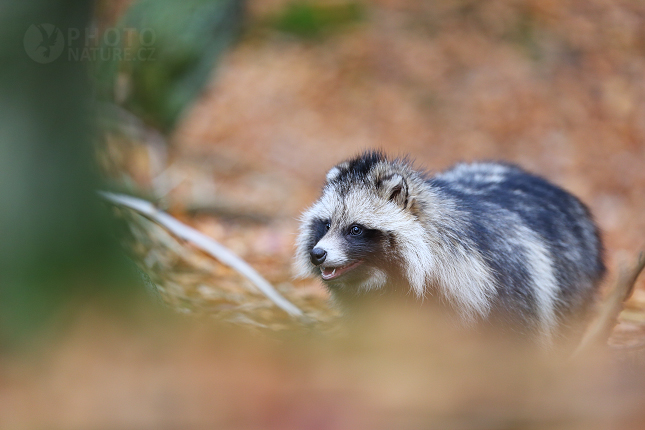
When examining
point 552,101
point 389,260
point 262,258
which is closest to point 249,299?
point 262,258

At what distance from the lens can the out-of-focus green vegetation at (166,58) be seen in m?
9.02

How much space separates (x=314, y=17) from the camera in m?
11.6

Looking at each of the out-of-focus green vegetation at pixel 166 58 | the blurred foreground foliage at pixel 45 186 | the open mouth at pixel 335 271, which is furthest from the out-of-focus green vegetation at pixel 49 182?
the out-of-focus green vegetation at pixel 166 58

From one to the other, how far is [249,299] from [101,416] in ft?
11.7

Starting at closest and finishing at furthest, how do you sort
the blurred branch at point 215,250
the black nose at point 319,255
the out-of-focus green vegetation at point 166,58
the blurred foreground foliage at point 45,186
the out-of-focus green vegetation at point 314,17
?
the blurred foreground foliage at point 45,186
the black nose at point 319,255
the blurred branch at point 215,250
the out-of-focus green vegetation at point 166,58
the out-of-focus green vegetation at point 314,17

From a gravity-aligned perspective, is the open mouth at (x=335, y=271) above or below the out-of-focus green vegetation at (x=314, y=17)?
below

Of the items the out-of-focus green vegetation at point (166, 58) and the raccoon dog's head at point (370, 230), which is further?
the out-of-focus green vegetation at point (166, 58)

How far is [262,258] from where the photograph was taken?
7.25 metres

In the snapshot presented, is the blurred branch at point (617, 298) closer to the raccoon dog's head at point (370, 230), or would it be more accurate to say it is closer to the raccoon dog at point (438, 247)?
the raccoon dog at point (438, 247)

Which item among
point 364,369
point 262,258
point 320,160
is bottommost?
point 364,369

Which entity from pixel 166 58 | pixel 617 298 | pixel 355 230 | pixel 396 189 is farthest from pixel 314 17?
pixel 617 298

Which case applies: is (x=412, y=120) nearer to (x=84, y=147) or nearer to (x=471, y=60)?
(x=471, y=60)

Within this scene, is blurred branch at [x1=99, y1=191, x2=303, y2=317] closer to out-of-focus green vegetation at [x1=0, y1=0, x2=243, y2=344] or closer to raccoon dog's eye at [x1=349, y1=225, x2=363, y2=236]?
raccoon dog's eye at [x1=349, y1=225, x2=363, y2=236]

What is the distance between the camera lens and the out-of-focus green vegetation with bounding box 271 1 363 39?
11508mm
